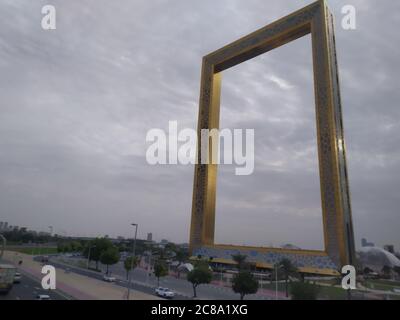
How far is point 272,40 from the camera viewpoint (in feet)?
85.9

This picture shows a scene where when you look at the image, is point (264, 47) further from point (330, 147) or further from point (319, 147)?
point (330, 147)

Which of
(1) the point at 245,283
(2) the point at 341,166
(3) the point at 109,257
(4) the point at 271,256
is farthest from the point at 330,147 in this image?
(3) the point at 109,257

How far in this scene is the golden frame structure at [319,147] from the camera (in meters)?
19.2

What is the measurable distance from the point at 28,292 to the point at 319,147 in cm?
2546

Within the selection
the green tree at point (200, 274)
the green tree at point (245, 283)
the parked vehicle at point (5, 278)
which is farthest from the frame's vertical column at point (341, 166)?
the parked vehicle at point (5, 278)

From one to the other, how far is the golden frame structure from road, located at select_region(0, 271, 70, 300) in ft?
37.8

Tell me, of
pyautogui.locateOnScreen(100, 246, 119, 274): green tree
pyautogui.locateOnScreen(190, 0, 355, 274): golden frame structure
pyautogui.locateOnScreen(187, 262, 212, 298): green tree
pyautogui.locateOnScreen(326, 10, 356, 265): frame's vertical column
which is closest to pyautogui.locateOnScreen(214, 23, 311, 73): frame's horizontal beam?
pyautogui.locateOnScreen(190, 0, 355, 274): golden frame structure

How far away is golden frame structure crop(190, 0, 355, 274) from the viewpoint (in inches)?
757

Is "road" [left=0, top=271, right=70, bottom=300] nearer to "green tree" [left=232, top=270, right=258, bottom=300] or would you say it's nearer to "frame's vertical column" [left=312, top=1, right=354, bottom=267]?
"green tree" [left=232, top=270, right=258, bottom=300]

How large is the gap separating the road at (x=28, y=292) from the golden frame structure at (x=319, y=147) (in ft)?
37.8
